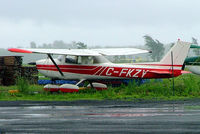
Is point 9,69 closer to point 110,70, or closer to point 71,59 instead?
point 71,59

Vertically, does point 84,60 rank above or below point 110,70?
above

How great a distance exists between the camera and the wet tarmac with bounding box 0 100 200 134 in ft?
38.1

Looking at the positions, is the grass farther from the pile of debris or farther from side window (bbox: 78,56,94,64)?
the pile of debris

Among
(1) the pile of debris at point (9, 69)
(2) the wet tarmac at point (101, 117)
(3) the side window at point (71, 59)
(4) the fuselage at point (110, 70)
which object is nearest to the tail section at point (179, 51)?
(4) the fuselage at point (110, 70)

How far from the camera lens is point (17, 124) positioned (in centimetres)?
1261

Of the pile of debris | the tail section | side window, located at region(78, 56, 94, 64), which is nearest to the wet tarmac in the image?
the tail section

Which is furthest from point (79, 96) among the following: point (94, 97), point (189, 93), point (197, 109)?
point (197, 109)

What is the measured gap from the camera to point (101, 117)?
1394 cm

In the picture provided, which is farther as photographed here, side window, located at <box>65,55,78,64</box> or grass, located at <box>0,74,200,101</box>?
side window, located at <box>65,55,78,64</box>

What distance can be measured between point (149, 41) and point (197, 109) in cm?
9332

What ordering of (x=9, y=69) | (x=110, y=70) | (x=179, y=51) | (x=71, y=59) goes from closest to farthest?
1. (x=179, y=51)
2. (x=110, y=70)
3. (x=71, y=59)
4. (x=9, y=69)

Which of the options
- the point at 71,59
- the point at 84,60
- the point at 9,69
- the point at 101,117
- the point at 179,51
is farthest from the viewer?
the point at 9,69

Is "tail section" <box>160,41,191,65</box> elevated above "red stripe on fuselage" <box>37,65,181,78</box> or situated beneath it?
elevated above

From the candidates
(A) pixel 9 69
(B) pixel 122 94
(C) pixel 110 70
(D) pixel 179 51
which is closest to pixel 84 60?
(C) pixel 110 70
